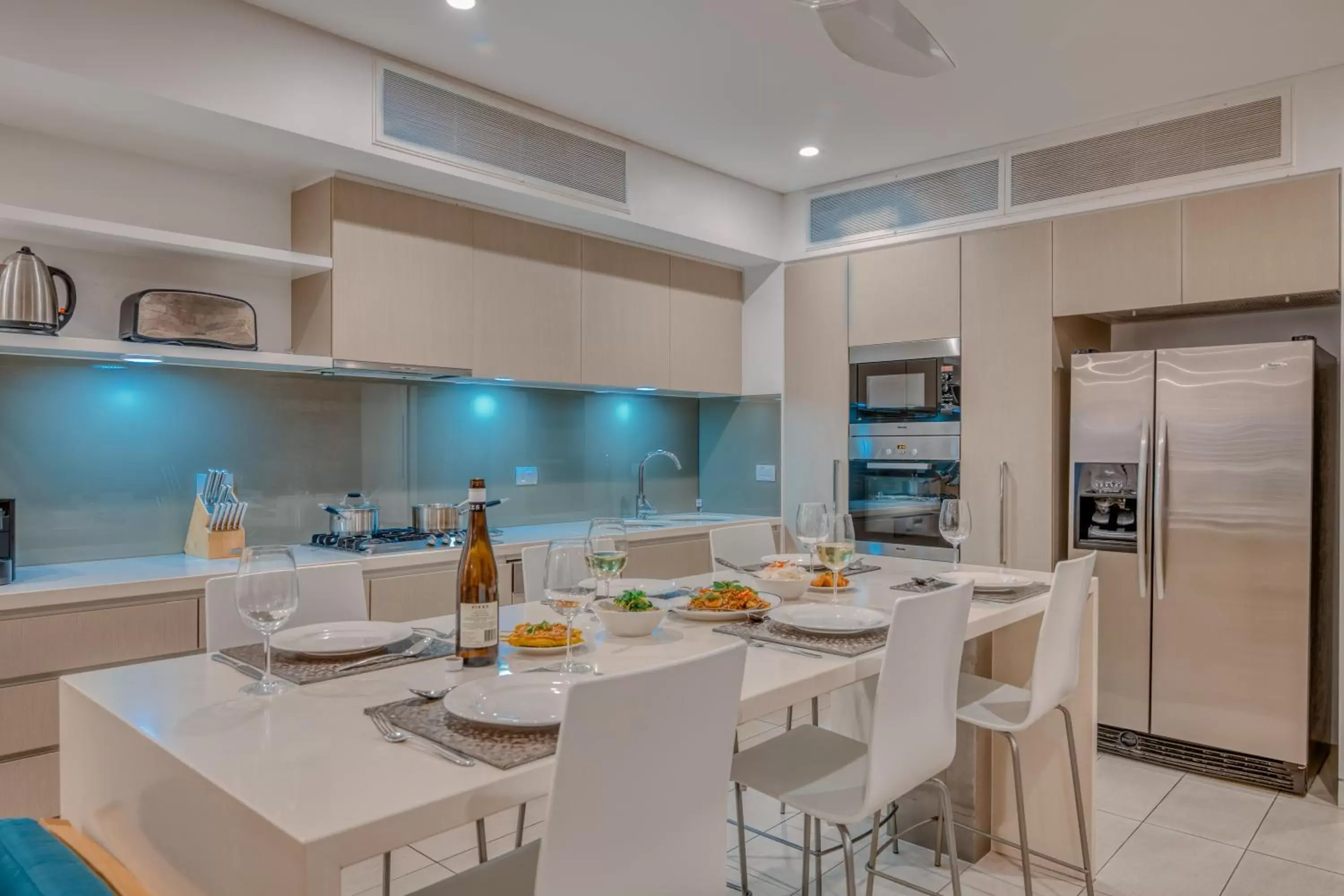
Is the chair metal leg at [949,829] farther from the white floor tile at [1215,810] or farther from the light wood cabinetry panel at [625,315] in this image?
the light wood cabinetry panel at [625,315]

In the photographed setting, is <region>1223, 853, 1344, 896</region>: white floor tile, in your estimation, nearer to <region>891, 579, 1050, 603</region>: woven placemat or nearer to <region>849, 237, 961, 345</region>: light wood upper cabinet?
<region>891, 579, 1050, 603</region>: woven placemat

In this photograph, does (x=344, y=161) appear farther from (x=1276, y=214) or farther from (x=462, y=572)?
(x=1276, y=214)

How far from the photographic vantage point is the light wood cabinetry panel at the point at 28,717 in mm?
2244

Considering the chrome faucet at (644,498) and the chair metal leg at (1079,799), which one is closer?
the chair metal leg at (1079,799)

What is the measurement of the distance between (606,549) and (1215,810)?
2585 millimetres

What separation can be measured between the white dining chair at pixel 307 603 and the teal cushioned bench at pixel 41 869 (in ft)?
2.30

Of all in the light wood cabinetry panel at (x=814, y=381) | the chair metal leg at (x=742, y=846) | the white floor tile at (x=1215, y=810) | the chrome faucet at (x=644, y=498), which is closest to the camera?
the chair metal leg at (x=742, y=846)

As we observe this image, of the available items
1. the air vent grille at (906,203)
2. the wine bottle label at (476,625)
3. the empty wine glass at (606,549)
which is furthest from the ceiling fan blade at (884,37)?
the air vent grille at (906,203)

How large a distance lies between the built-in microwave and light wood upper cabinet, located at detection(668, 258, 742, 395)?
0.69 m

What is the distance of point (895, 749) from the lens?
1599 millimetres

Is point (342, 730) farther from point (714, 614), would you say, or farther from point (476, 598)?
point (714, 614)

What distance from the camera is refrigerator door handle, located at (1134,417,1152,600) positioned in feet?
10.9

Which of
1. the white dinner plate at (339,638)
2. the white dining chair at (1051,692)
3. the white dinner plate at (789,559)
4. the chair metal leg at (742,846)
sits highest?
the white dinner plate at (789,559)

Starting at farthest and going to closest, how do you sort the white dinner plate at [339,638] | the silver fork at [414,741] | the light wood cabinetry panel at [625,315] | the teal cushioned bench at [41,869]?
1. the light wood cabinetry panel at [625,315]
2. the white dinner plate at [339,638]
3. the silver fork at [414,741]
4. the teal cushioned bench at [41,869]
